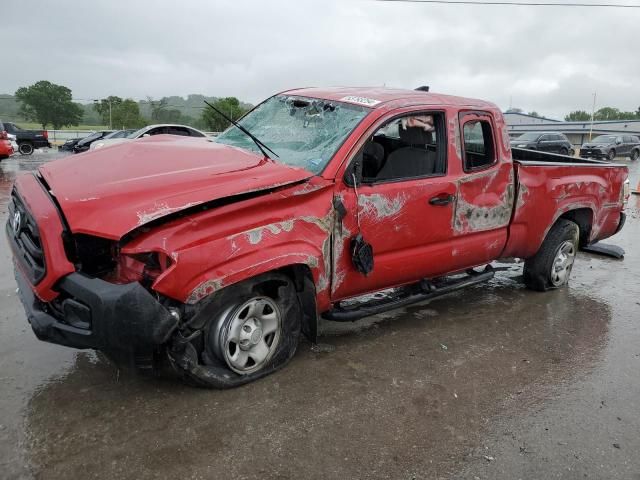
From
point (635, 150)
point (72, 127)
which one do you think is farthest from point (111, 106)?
point (635, 150)

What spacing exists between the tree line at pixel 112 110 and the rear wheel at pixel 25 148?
7597mm

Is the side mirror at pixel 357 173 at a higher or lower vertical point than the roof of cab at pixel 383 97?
lower

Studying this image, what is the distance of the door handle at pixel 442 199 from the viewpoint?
13.3 feet

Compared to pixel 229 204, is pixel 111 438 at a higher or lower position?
lower

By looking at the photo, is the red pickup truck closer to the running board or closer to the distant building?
the running board

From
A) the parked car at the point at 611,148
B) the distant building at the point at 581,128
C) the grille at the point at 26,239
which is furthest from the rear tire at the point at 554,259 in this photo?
the distant building at the point at 581,128

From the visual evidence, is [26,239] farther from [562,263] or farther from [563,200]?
[562,263]

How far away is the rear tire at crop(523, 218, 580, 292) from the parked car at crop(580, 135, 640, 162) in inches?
941

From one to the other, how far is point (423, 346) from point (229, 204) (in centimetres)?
203

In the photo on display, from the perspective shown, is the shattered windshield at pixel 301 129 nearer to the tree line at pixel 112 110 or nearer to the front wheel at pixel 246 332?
the front wheel at pixel 246 332

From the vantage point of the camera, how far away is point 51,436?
2838 millimetres

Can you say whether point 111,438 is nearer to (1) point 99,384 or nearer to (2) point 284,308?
(1) point 99,384

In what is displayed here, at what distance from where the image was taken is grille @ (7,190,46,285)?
9.64ft

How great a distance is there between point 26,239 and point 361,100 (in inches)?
97.0
